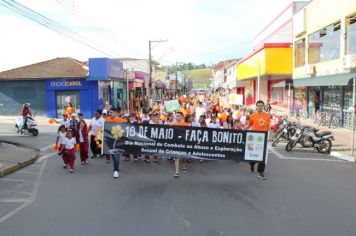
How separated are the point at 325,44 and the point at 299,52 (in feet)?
17.4

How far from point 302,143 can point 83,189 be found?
896 cm

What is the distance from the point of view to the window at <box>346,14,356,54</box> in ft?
63.1

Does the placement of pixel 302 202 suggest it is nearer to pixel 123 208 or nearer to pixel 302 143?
pixel 123 208

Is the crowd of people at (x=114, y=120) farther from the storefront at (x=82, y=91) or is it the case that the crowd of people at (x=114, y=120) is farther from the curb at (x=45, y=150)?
A: the storefront at (x=82, y=91)

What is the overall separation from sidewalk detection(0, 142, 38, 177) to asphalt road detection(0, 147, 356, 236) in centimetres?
30

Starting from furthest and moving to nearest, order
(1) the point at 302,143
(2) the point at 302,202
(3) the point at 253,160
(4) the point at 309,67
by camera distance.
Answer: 1. (4) the point at 309,67
2. (1) the point at 302,143
3. (3) the point at 253,160
4. (2) the point at 302,202

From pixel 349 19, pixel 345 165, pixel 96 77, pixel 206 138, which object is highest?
pixel 349 19

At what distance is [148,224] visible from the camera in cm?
597

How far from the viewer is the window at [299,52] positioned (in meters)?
27.6

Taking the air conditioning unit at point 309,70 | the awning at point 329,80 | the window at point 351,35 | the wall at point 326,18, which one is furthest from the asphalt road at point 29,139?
the air conditioning unit at point 309,70

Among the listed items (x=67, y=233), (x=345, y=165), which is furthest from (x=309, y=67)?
(x=67, y=233)

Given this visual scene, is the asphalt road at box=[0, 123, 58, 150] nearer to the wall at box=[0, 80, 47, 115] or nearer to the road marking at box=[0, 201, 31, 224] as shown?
the road marking at box=[0, 201, 31, 224]

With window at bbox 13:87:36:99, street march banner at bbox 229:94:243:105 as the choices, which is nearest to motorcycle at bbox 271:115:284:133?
street march banner at bbox 229:94:243:105

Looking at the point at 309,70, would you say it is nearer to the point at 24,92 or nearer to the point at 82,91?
the point at 82,91
